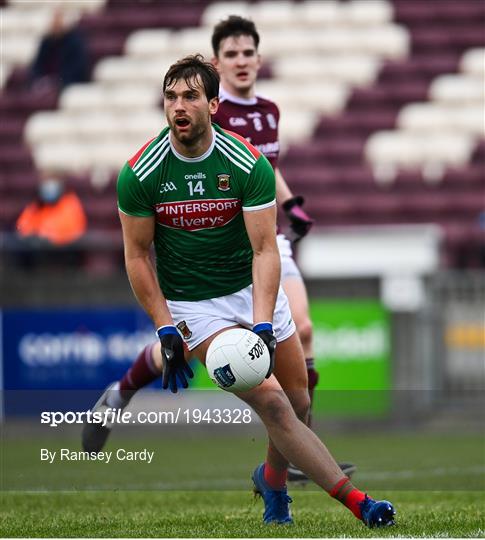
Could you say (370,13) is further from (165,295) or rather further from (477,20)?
(165,295)

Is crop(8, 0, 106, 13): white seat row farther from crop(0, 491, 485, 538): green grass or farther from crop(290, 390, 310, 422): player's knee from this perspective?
crop(290, 390, 310, 422): player's knee

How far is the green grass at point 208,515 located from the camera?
5.73 m

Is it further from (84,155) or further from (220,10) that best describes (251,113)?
(220,10)

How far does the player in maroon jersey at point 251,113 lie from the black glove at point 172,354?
1763 mm

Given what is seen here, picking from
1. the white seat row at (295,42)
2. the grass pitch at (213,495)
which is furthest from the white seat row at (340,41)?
the grass pitch at (213,495)

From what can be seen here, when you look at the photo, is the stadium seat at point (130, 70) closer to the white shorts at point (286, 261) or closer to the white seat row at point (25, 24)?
the white seat row at point (25, 24)

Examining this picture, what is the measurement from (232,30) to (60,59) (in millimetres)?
13551

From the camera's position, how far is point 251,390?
5699 millimetres

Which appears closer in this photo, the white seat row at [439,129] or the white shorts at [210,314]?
the white shorts at [210,314]

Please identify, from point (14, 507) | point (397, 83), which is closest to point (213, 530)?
point (14, 507)

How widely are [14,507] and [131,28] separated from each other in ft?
51.5

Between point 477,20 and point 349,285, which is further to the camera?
point 477,20

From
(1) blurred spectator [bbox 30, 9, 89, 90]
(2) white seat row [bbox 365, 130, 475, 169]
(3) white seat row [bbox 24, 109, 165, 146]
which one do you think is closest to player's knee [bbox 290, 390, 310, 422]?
(2) white seat row [bbox 365, 130, 475, 169]

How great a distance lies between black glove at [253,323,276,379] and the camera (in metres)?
5.59
